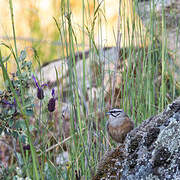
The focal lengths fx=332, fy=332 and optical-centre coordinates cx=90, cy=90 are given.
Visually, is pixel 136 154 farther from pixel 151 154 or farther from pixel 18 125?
pixel 18 125

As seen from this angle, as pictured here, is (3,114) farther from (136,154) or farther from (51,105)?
(136,154)

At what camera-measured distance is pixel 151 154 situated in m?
1.03

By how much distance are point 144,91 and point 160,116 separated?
2.30ft

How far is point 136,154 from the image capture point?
1.07 meters

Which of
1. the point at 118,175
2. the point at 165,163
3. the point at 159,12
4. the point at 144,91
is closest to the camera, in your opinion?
the point at 165,163

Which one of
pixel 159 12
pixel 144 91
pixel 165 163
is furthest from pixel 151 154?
pixel 159 12

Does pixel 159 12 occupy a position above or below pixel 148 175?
above

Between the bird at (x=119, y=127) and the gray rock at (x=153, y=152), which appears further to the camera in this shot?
the bird at (x=119, y=127)

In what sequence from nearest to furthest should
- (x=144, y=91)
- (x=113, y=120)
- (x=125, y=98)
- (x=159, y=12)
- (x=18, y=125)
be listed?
(x=18, y=125)
(x=113, y=120)
(x=125, y=98)
(x=144, y=91)
(x=159, y=12)

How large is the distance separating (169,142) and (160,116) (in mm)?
129

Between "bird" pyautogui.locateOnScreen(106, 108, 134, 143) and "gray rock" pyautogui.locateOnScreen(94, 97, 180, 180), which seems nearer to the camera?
"gray rock" pyautogui.locateOnScreen(94, 97, 180, 180)

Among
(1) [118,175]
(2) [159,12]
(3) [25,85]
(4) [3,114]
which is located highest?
(2) [159,12]

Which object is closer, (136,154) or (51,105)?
(136,154)

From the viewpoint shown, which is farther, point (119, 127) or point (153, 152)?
point (119, 127)
